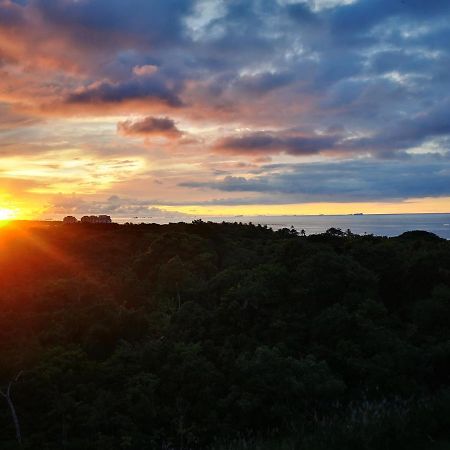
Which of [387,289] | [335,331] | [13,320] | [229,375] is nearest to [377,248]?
[387,289]

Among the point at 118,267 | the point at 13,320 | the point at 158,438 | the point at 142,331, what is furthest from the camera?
the point at 118,267

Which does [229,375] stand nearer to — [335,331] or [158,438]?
[158,438]

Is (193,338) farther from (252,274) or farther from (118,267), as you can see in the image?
(118,267)

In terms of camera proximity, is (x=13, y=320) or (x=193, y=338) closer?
(x=193, y=338)

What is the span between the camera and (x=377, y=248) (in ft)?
81.4

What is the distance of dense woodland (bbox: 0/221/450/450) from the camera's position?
10.8 meters

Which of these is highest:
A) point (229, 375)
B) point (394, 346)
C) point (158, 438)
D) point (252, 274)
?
point (252, 274)

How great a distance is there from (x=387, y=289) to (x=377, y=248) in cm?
285

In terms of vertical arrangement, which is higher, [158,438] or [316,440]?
[316,440]

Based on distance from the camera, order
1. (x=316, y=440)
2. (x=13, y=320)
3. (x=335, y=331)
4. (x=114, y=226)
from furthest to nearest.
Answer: (x=114, y=226), (x=13, y=320), (x=335, y=331), (x=316, y=440)

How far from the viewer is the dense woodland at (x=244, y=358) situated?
1083cm

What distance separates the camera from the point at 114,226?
6394 cm

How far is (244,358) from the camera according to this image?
14.6 metres

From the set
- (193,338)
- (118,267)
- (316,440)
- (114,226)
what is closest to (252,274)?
(193,338)
